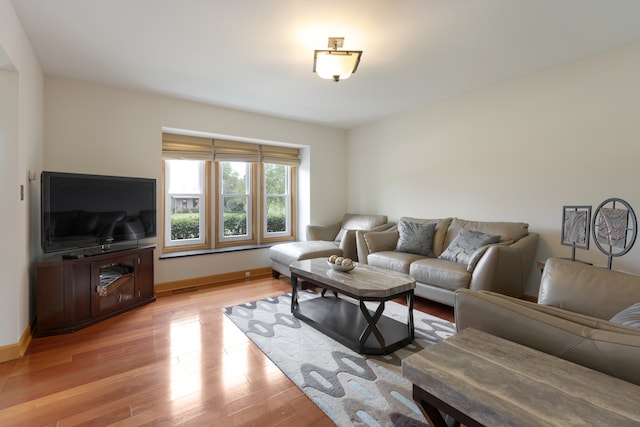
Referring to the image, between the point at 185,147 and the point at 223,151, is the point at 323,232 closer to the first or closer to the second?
the point at 223,151

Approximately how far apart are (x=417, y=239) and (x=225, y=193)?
114 inches

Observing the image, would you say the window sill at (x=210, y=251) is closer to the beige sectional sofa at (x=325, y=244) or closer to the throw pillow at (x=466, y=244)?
the beige sectional sofa at (x=325, y=244)

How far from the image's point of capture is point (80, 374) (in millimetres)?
1956

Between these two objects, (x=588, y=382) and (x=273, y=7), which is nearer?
(x=588, y=382)

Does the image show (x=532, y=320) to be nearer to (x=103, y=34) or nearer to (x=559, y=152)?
(x=559, y=152)

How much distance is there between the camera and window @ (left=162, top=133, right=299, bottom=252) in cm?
404

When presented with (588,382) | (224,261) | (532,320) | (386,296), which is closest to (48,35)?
(224,261)

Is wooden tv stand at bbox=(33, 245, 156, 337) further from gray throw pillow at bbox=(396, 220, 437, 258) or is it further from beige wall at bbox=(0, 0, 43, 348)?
gray throw pillow at bbox=(396, 220, 437, 258)

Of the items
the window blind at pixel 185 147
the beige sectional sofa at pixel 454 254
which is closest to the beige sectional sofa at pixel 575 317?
the beige sectional sofa at pixel 454 254

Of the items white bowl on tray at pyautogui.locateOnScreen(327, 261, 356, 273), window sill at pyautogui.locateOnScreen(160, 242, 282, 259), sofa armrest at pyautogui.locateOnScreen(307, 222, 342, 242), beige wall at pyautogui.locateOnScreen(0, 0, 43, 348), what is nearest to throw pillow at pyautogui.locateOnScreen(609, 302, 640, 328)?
white bowl on tray at pyautogui.locateOnScreen(327, 261, 356, 273)

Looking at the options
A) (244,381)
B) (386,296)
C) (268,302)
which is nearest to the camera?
(244,381)

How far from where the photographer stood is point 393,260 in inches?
133

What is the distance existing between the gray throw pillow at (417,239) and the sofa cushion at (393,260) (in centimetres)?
10

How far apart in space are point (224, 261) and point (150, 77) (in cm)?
242
